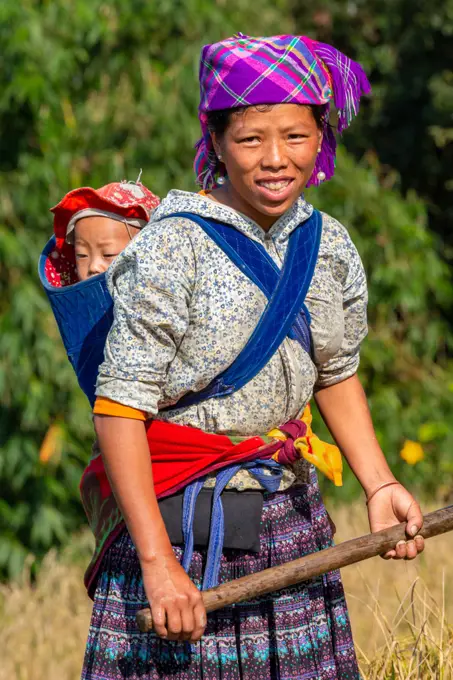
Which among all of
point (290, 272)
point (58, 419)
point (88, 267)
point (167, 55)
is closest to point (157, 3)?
point (167, 55)

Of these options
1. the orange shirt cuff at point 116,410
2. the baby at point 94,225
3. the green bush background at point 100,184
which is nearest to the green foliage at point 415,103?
the green bush background at point 100,184

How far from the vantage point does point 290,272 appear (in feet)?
6.90

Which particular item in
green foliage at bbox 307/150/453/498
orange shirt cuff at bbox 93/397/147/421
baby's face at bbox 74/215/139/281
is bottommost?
orange shirt cuff at bbox 93/397/147/421

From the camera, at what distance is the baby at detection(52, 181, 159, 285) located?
2.70 m

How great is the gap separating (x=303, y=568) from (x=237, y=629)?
22 cm

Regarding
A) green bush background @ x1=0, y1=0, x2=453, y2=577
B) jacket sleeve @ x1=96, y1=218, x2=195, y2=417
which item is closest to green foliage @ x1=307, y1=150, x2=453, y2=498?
green bush background @ x1=0, y1=0, x2=453, y2=577

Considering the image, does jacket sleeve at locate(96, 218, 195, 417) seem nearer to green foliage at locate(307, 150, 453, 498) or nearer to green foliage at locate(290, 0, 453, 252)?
green foliage at locate(307, 150, 453, 498)

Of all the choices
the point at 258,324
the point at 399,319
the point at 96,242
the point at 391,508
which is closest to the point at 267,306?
the point at 258,324

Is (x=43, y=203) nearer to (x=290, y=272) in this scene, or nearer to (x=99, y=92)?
(x=99, y=92)

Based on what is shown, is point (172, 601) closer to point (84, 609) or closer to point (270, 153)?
point (270, 153)

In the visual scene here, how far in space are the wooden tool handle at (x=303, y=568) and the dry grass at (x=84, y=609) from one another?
1.05 metres

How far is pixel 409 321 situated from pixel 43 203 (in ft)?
7.92

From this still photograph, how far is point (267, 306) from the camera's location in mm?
2064

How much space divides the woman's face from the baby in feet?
2.19
